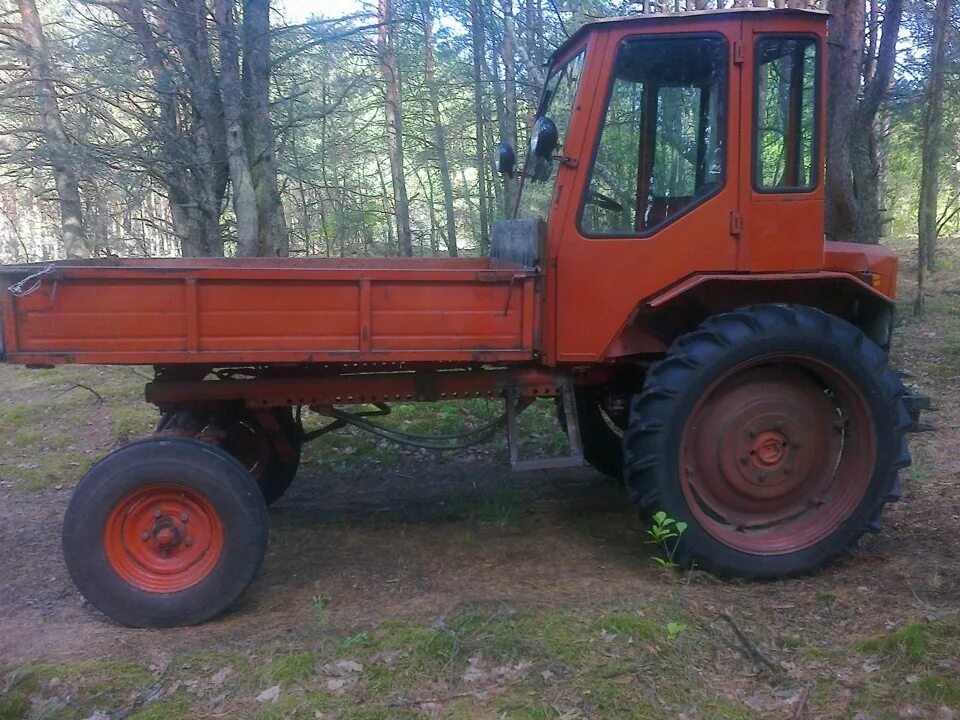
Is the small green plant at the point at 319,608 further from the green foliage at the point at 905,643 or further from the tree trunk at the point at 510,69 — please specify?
the tree trunk at the point at 510,69

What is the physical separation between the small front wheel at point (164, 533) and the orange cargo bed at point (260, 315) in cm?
52

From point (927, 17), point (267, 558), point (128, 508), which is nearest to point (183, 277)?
point (128, 508)

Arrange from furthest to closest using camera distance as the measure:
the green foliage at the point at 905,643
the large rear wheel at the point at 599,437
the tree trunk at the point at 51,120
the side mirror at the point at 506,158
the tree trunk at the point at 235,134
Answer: the tree trunk at the point at 51,120, the tree trunk at the point at 235,134, the large rear wheel at the point at 599,437, the side mirror at the point at 506,158, the green foliage at the point at 905,643

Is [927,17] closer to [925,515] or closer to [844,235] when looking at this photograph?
[844,235]

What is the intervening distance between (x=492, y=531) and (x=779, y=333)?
2135 mm

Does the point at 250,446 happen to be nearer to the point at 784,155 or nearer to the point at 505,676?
the point at 505,676

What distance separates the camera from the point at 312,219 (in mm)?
15906

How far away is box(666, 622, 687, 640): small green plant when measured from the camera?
352 centimetres

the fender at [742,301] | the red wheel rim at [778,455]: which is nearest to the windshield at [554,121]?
the fender at [742,301]

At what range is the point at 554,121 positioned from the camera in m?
4.51

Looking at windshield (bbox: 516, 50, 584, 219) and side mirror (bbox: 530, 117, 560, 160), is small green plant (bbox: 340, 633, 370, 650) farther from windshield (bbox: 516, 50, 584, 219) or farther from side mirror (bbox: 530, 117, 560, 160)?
side mirror (bbox: 530, 117, 560, 160)

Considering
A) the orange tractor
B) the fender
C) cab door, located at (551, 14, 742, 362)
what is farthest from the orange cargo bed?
→ the fender

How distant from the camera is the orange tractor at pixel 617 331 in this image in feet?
12.8

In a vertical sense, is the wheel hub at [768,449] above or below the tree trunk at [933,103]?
below
